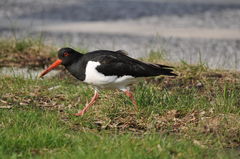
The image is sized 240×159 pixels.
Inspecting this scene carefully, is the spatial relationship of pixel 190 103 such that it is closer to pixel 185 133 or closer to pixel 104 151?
pixel 185 133

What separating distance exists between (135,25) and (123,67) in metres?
8.23

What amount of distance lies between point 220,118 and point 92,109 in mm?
1666

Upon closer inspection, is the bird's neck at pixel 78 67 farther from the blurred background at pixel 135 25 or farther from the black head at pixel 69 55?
the blurred background at pixel 135 25

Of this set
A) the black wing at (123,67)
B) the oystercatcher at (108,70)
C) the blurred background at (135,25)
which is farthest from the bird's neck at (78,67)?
the blurred background at (135,25)

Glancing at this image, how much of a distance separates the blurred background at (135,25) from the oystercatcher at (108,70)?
2.70 m

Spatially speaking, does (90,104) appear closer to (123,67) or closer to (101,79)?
(101,79)

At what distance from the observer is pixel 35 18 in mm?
16656

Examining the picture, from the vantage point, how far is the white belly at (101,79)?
7492 mm

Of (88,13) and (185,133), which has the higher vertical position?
(88,13)

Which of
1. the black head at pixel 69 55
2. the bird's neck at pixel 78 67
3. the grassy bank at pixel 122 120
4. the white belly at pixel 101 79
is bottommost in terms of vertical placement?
the grassy bank at pixel 122 120

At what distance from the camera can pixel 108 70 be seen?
24.7 feet

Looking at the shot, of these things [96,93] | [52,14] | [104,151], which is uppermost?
[52,14]

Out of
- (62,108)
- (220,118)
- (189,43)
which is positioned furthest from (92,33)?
(220,118)

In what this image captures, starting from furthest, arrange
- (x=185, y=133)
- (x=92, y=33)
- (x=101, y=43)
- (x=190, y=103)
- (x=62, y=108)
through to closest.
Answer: (x=92, y=33) < (x=101, y=43) < (x=62, y=108) < (x=190, y=103) < (x=185, y=133)
